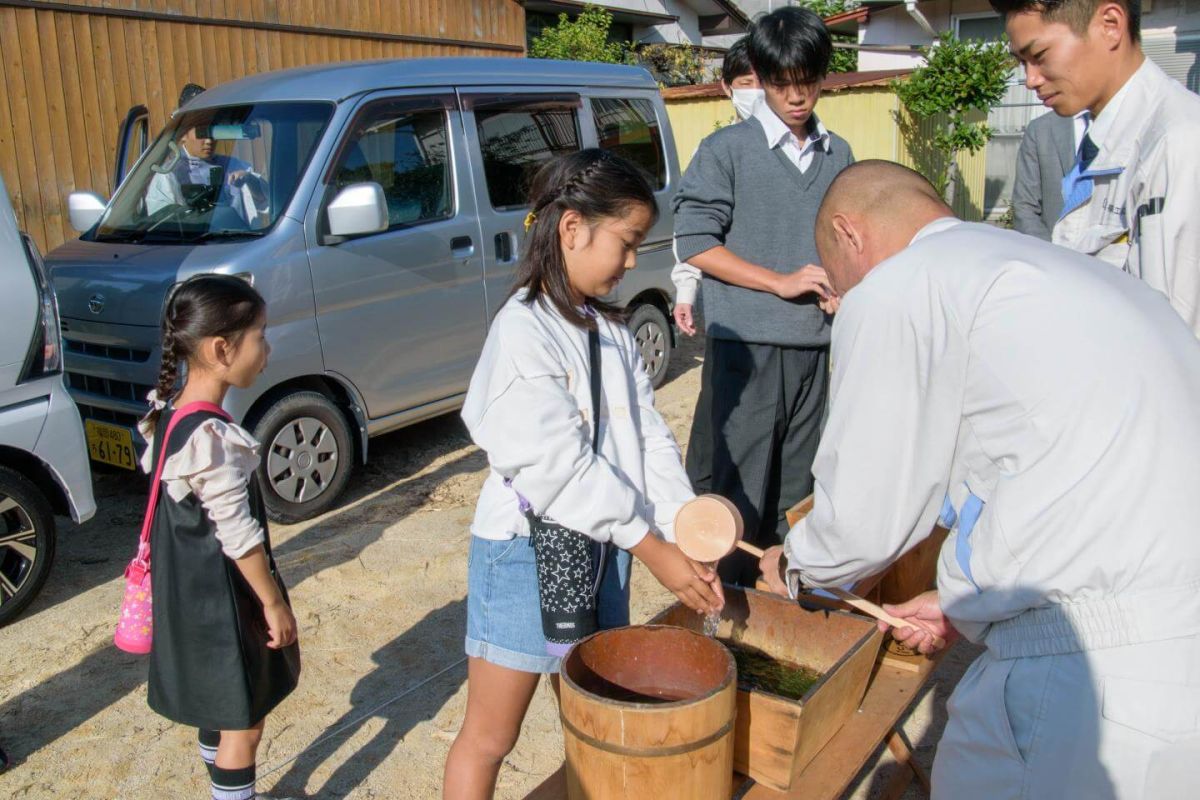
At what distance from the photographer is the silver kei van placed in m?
4.80

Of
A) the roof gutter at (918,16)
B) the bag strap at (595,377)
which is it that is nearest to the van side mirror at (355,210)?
the bag strap at (595,377)

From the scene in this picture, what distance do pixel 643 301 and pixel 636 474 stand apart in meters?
5.14

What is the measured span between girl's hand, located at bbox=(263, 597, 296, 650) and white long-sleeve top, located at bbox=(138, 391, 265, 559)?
0.65ft

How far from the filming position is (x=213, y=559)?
2.50m

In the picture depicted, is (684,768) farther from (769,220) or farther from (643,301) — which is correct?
(643,301)

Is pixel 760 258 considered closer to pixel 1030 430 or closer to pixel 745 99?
pixel 745 99

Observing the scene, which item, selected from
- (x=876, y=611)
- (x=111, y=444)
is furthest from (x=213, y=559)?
(x=111, y=444)

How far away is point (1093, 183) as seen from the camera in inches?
104

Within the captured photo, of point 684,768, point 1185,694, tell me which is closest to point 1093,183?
point 1185,694

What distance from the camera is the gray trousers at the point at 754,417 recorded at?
347 cm

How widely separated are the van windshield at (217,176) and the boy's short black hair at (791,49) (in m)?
2.54

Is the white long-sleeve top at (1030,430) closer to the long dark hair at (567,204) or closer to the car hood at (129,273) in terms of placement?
the long dark hair at (567,204)

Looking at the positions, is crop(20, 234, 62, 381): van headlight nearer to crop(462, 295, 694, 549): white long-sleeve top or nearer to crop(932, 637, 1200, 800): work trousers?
crop(462, 295, 694, 549): white long-sleeve top

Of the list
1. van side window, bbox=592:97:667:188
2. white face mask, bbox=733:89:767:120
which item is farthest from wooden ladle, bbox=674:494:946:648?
van side window, bbox=592:97:667:188
